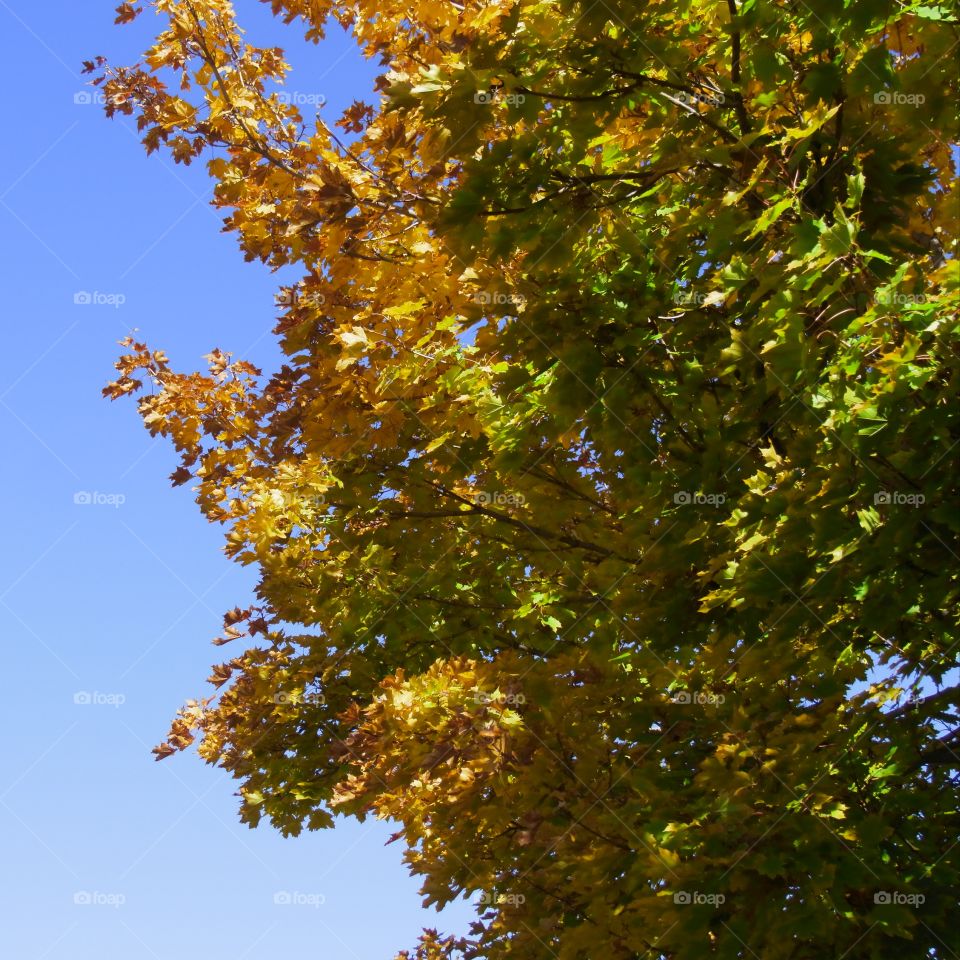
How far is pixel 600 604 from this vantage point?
246 inches

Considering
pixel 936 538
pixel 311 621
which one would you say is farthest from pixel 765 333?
pixel 311 621

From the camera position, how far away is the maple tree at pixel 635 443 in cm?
415

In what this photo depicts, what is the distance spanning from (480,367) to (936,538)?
3.05 m

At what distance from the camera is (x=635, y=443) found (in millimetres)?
5309

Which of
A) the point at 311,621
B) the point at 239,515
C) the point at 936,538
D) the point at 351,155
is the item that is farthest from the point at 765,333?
the point at 239,515

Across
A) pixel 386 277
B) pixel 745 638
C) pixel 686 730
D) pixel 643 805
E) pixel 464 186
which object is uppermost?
pixel 386 277

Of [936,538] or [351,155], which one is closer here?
[936,538]

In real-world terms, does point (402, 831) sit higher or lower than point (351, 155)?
lower

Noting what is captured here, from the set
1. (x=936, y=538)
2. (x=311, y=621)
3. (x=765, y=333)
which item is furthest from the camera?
(x=311, y=621)

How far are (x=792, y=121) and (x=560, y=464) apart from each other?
8.37 feet

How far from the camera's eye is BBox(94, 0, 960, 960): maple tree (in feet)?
13.6

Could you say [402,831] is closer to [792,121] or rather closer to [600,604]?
[600,604]

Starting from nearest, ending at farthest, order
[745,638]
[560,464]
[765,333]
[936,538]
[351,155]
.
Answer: [936,538], [765,333], [745,638], [351,155], [560,464]

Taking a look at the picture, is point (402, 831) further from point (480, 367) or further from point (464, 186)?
point (464, 186)
